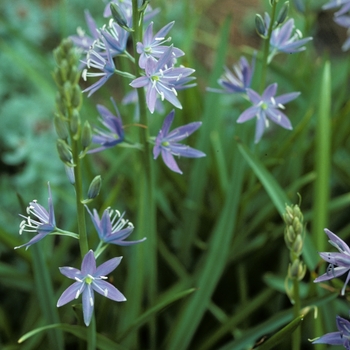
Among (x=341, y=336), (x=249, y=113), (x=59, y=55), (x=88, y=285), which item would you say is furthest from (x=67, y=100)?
(x=341, y=336)

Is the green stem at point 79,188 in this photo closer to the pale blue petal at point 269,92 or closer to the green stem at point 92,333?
the green stem at point 92,333

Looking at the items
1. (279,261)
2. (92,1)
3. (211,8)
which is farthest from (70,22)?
(279,261)

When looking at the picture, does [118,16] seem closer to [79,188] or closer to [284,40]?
[79,188]

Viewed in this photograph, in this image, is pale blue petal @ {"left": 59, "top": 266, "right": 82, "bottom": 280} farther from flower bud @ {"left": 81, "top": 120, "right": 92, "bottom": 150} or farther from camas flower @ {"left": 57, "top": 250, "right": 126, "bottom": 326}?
flower bud @ {"left": 81, "top": 120, "right": 92, "bottom": 150}

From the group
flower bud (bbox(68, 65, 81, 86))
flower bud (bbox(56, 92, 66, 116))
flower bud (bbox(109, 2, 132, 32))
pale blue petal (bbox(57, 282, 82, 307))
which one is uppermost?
flower bud (bbox(109, 2, 132, 32))

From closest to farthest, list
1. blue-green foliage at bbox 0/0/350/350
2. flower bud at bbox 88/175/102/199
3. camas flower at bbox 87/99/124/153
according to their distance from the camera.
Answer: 1. flower bud at bbox 88/175/102/199
2. camas flower at bbox 87/99/124/153
3. blue-green foliage at bbox 0/0/350/350

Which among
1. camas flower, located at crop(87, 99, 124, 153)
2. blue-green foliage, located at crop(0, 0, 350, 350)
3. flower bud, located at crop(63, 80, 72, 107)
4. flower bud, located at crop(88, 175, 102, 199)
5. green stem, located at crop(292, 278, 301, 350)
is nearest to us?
flower bud, located at crop(63, 80, 72, 107)

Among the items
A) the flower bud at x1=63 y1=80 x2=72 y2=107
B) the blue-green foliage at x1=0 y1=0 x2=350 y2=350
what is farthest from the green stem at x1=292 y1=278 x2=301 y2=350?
the flower bud at x1=63 y1=80 x2=72 y2=107
